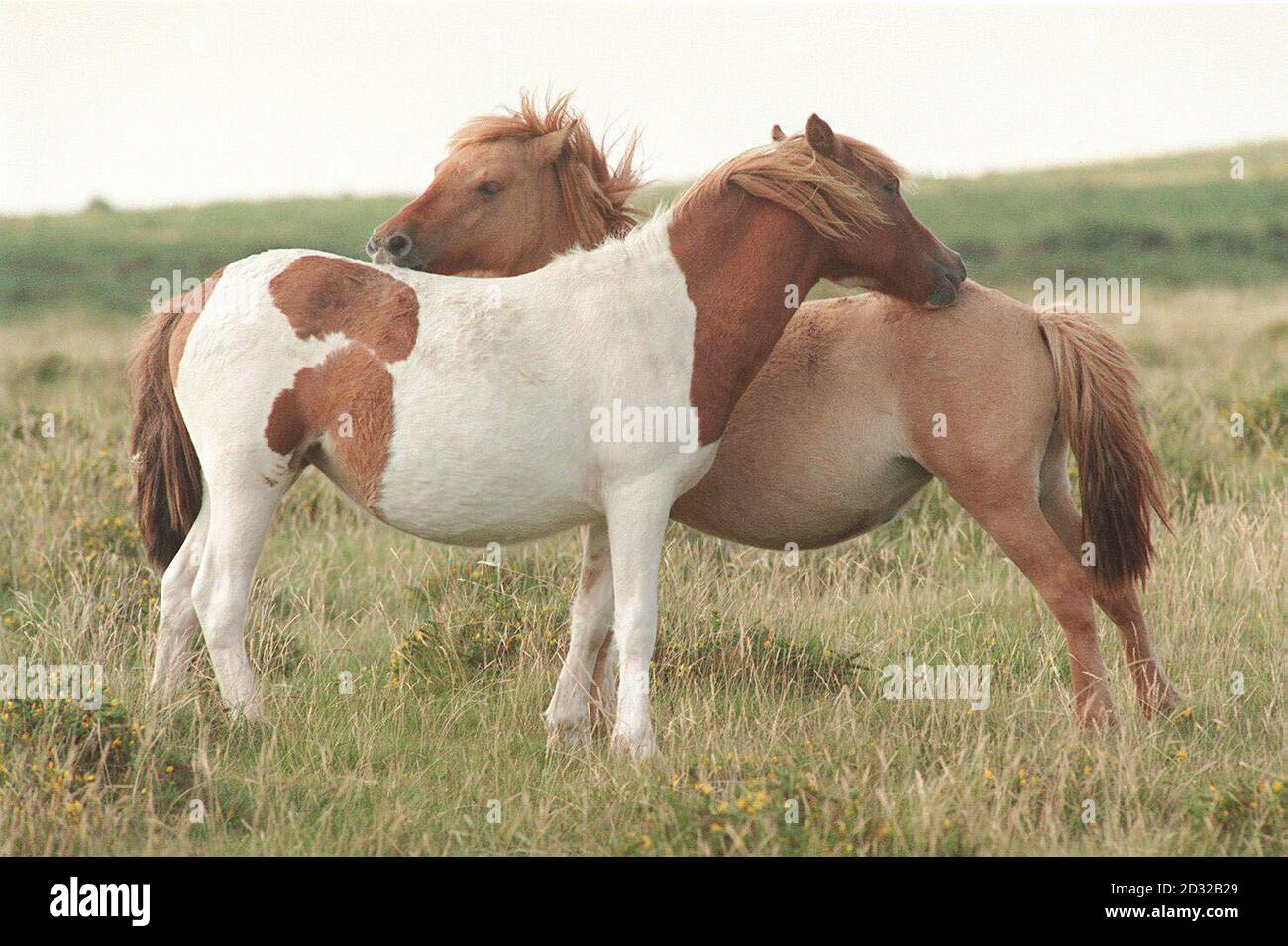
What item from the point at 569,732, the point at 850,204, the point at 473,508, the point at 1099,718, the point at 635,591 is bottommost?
the point at 569,732

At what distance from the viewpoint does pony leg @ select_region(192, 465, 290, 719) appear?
15.7 ft

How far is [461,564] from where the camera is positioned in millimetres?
7078

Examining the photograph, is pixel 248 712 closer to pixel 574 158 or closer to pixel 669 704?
pixel 669 704

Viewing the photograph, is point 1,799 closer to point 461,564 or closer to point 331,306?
point 331,306

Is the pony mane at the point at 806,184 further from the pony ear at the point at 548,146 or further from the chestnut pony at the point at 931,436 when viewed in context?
the pony ear at the point at 548,146

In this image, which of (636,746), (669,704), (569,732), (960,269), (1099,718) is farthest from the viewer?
(669,704)

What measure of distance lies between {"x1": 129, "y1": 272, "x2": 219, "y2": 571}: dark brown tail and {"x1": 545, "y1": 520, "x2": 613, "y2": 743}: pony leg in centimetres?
162

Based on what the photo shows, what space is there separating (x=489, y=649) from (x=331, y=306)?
1.92m

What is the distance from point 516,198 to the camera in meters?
5.38

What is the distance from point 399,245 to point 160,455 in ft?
4.29

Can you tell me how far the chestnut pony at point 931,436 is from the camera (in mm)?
5016

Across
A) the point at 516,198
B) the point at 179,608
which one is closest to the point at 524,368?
the point at 516,198

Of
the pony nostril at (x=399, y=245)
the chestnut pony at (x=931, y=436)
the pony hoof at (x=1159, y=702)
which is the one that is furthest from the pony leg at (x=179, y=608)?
the pony hoof at (x=1159, y=702)

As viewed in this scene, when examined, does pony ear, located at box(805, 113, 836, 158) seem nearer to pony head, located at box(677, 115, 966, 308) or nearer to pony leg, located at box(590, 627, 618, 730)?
pony head, located at box(677, 115, 966, 308)
